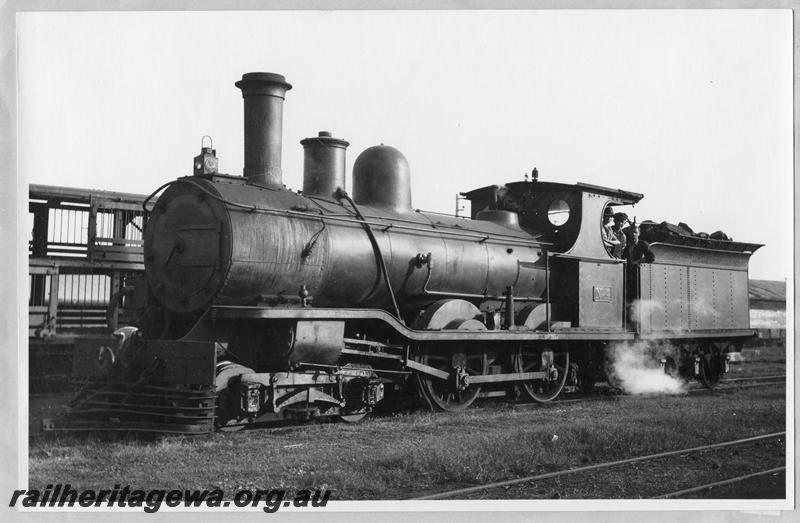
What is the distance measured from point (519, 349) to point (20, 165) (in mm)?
7424

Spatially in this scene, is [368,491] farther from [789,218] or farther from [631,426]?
[789,218]

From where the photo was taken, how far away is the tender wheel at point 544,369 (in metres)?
12.1

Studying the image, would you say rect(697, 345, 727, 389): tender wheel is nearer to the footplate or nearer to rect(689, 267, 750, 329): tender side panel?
rect(689, 267, 750, 329): tender side panel

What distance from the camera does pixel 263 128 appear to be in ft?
30.5

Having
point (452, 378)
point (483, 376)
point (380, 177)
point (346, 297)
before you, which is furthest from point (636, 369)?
Result: point (346, 297)

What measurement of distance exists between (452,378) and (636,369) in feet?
15.7

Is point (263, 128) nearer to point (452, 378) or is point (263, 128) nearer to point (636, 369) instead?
point (452, 378)

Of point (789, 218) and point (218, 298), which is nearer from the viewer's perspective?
point (789, 218)

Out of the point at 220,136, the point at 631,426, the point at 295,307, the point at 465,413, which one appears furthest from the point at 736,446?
the point at 220,136

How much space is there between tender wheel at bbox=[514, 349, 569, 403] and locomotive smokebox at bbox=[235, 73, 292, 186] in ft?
16.1

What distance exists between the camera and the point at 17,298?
702cm

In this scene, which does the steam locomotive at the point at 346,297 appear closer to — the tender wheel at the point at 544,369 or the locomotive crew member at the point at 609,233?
the tender wheel at the point at 544,369

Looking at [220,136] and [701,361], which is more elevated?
[220,136]

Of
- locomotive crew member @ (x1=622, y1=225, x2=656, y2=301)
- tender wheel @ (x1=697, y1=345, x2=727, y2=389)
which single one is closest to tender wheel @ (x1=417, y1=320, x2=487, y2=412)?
locomotive crew member @ (x1=622, y1=225, x2=656, y2=301)
